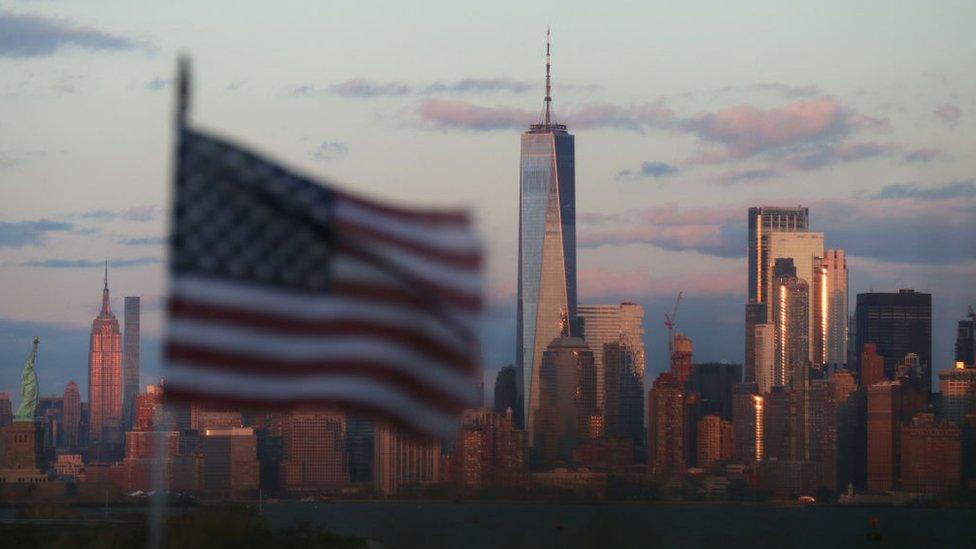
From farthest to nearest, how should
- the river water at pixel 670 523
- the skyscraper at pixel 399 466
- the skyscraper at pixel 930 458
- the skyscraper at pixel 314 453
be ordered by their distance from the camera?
the skyscraper at pixel 930 458 → the skyscraper at pixel 314 453 → the skyscraper at pixel 399 466 → the river water at pixel 670 523

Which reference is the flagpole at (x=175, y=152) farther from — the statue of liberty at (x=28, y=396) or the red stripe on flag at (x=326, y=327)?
the statue of liberty at (x=28, y=396)

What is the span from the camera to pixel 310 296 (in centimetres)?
1241

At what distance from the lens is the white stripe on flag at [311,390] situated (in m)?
12.0

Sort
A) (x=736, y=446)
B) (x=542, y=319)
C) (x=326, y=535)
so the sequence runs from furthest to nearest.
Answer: (x=542, y=319) < (x=736, y=446) < (x=326, y=535)

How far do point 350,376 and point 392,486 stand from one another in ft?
421

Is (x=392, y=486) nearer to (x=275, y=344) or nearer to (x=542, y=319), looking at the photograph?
(x=542, y=319)

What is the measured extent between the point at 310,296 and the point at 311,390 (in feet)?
2.15

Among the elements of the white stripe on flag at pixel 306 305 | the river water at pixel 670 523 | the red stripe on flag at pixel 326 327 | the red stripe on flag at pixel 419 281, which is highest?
the red stripe on flag at pixel 419 281

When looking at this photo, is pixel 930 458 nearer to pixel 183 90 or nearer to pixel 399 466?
pixel 399 466

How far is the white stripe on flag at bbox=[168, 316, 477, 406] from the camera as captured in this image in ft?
39.2

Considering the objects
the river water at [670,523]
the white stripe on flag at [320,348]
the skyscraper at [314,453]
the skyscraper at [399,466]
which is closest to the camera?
the white stripe on flag at [320,348]

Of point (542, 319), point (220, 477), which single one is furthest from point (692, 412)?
point (220, 477)

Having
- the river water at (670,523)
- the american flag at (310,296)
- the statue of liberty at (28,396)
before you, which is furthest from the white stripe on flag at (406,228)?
the statue of liberty at (28,396)

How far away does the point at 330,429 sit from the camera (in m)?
142
